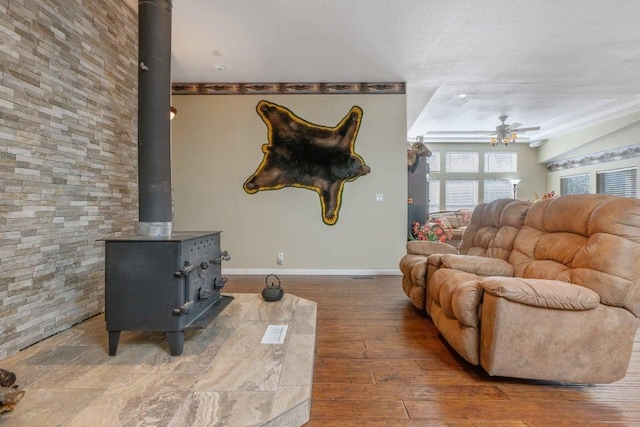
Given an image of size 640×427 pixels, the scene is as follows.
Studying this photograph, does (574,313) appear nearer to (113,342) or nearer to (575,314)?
(575,314)

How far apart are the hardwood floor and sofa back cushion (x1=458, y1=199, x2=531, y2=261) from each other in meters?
0.91

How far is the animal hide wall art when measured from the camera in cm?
426

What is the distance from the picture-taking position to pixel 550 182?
8.09 meters

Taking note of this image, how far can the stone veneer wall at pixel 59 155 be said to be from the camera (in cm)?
171

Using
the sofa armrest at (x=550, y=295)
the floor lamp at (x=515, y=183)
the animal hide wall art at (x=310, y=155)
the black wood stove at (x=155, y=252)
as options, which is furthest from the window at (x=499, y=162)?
the black wood stove at (x=155, y=252)

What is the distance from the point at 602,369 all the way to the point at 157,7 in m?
3.17

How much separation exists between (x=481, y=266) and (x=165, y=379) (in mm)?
2156

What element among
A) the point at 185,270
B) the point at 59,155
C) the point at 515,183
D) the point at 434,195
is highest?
the point at 515,183

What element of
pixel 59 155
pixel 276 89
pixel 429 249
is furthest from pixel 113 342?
pixel 276 89

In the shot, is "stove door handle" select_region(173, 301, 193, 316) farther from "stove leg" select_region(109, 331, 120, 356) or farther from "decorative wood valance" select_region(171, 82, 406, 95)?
"decorative wood valance" select_region(171, 82, 406, 95)

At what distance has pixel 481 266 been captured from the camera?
2293 millimetres

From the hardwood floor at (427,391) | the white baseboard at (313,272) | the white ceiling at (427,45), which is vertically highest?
the white ceiling at (427,45)

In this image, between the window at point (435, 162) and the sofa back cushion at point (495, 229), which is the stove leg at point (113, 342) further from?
the window at point (435, 162)

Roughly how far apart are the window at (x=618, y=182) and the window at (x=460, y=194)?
8.31 ft
